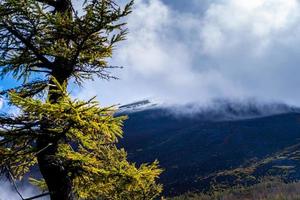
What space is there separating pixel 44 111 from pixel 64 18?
9.12ft

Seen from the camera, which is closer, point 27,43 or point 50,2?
point 27,43

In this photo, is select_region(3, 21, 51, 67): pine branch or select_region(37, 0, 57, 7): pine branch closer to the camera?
select_region(3, 21, 51, 67): pine branch

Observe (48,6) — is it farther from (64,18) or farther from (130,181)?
(130,181)

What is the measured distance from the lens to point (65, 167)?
35.9 feet

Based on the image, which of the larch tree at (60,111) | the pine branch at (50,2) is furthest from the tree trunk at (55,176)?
the pine branch at (50,2)

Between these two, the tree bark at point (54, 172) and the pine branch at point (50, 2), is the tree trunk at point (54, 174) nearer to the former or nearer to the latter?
the tree bark at point (54, 172)

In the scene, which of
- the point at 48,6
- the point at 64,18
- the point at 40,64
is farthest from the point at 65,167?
the point at 48,6

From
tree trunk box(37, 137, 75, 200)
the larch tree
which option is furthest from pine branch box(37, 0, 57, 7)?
tree trunk box(37, 137, 75, 200)

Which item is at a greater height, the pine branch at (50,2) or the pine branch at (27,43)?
the pine branch at (50,2)

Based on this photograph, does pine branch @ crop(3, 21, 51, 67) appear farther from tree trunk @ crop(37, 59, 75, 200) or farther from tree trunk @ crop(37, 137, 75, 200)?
tree trunk @ crop(37, 137, 75, 200)

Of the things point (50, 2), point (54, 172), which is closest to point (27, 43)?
point (50, 2)

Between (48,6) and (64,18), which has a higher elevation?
(48,6)

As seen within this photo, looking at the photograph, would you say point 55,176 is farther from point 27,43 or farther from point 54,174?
point 27,43

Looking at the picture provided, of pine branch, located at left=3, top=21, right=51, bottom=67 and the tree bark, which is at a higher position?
pine branch, located at left=3, top=21, right=51, bottom=67
